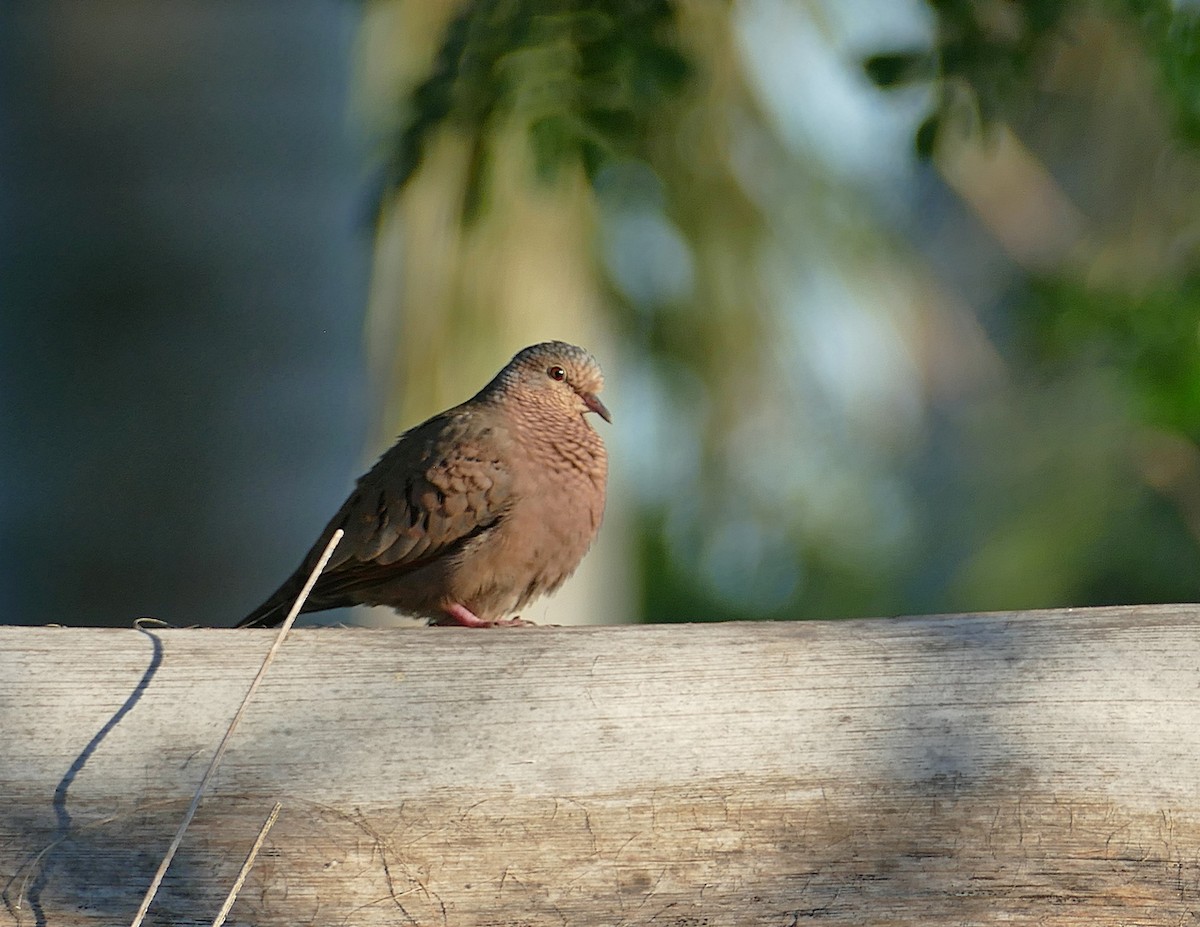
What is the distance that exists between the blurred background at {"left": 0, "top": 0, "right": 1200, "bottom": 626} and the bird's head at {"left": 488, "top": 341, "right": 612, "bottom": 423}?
0.33 metres

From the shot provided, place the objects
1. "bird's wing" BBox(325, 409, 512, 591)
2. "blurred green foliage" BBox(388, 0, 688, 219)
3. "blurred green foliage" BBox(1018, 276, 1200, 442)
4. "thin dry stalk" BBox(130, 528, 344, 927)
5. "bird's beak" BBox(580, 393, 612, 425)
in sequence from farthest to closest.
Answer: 1. "blurred green foliage" BBox(1018, 276, 1200, 442)
2. "bird's beak" BBox(580, 393, 612, 425)
3. "blurred green foliage" BBox(388, 0, 688, 219)
4. "bird's wing" BBox(325, 409, 512, 591)
5. "thin dry stalk" BBox(130, 528, 344, 927)

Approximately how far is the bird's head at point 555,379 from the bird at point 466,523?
0.07 metres

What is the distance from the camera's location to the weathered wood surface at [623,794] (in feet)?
3.98

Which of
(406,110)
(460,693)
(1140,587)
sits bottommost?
(1140,587)

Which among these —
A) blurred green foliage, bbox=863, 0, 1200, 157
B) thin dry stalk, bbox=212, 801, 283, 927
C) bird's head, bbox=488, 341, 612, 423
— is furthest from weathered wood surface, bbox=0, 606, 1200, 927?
blurred green foliage, bbox=863, 0, 1200, 157

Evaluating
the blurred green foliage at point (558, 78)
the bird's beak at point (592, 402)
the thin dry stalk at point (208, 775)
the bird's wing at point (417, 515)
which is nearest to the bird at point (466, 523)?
the bird's wing at point (417, 515)

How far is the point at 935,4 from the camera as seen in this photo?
254 centimetres

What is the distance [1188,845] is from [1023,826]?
0.49ft

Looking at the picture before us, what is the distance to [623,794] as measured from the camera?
123 cm

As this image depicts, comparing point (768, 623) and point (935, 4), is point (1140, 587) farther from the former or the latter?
point (768, 623)

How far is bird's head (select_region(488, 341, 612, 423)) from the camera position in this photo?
252cm

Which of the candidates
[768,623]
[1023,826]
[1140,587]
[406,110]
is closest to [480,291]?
[406,110]

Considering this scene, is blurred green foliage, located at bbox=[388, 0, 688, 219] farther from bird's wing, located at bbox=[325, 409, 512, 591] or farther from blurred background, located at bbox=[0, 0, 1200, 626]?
bird's wing, located at bbox=[325, 409, 512, 591]

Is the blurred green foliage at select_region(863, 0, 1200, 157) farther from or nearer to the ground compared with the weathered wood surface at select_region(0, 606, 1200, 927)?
farther from the ground
